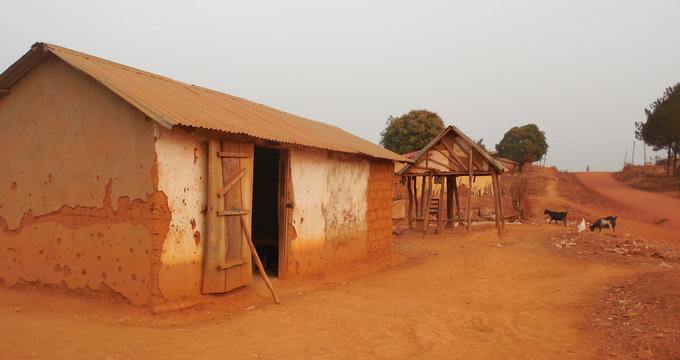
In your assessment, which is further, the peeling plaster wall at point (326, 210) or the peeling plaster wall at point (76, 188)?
the peeling plaster wall at point (326, 210)

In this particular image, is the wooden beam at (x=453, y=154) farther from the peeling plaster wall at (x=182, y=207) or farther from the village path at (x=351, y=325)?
the peeling plaster wall at (x=182, y=207)

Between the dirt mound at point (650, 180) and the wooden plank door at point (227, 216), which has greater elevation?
the dirt mound at point (650, 180)

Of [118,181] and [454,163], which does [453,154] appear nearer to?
[454,163]

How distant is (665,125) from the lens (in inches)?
1387

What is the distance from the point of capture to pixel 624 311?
632 centimetres

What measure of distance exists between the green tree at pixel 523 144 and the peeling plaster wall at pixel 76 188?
4691 cm

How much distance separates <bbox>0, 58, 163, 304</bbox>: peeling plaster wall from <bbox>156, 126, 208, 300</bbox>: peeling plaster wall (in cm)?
16

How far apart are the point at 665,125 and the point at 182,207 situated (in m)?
40.4

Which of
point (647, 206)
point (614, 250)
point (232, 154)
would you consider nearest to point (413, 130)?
point (647, 206)

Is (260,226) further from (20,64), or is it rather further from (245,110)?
(20,64)

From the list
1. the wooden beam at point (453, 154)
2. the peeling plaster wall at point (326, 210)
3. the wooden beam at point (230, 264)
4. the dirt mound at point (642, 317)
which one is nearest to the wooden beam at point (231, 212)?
the wooden beam at point (230, 264)

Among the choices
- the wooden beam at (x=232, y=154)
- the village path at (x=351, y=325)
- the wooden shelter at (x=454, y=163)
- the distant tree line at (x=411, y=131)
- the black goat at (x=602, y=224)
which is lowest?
the village path at (x=351, y=325)

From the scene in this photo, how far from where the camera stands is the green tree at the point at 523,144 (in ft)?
157

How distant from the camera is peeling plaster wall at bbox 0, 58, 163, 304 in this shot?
577 centimetres
